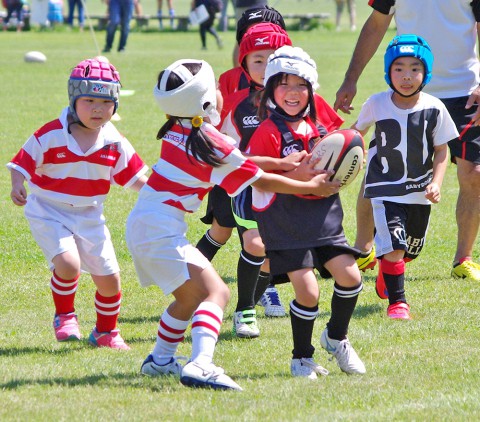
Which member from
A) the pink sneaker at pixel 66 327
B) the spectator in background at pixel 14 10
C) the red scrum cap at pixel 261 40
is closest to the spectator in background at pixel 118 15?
the spectator in background at pixel 14 10

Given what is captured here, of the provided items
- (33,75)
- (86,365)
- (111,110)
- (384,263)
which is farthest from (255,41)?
(33,75)

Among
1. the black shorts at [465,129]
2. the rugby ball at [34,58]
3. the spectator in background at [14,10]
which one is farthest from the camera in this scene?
the spectator in background at [14,10]

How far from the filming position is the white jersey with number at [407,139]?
647 centimetres

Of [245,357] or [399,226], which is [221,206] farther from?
[245,357]

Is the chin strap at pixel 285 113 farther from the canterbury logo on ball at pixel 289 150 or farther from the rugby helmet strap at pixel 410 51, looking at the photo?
the rugby helmet strap at pixel 410 51

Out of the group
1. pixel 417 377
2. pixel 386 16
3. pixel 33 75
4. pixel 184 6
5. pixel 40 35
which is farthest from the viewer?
pixel 184 6

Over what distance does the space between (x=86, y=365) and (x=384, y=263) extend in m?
2.10

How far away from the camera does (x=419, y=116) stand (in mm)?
6477

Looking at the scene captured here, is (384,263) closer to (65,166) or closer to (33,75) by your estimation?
(65,166)

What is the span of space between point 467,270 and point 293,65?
2949 millimetres

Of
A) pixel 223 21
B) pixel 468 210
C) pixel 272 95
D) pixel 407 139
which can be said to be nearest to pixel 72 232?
pixel 272 95

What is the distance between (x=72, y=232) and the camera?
5789 millimetres

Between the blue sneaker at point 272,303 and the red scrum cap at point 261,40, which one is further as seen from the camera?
the blue sneaker at point 272,303

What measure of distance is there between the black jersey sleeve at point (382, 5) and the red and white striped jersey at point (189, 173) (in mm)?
3021
